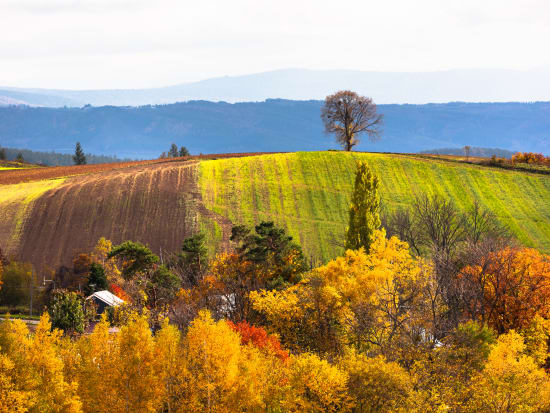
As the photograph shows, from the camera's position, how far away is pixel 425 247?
82.1 meters

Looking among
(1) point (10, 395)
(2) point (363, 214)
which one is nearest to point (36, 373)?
(1) point (10, 395)

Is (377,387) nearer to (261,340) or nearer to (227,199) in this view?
(261,340)

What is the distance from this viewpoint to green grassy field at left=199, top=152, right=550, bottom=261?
88.3 m

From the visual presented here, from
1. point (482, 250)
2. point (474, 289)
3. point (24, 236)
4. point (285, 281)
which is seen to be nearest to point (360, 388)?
point (474, 289)

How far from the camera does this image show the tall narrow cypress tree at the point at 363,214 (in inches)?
2569

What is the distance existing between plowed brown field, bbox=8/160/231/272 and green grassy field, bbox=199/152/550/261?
4.20 meters

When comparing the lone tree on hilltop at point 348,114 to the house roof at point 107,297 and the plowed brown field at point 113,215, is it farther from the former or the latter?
the house roof at point 107,297

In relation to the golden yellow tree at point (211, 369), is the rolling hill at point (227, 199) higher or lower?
higher

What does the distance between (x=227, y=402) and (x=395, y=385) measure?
9578mm

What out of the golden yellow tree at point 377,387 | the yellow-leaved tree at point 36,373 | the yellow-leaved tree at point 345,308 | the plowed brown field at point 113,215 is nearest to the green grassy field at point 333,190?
the plowed brown field at point 113,215

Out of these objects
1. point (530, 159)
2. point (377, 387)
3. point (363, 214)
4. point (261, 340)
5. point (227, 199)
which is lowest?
point (261, 340)

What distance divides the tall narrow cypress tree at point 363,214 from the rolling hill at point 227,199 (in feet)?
49.0

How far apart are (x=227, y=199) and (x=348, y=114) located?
42.2 meters

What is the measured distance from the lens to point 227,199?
9562cm
